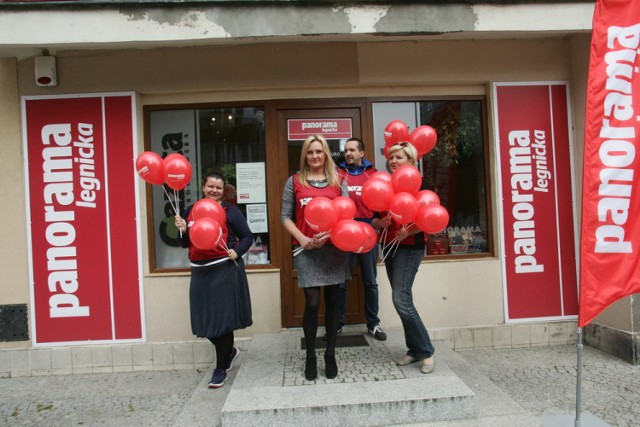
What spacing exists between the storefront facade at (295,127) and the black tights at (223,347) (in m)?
1.00

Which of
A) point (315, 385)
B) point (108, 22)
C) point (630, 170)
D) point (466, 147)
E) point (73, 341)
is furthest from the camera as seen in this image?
point (466, 147)

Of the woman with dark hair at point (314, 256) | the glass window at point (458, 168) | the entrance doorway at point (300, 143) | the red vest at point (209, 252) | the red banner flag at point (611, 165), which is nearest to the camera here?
the red banner flag at point (611, 165)

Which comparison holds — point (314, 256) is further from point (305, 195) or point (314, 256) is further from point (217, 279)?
point (217, 279)

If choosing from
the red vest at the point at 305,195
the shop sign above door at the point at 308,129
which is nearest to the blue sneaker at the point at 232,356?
the red vest at the point at 305,195

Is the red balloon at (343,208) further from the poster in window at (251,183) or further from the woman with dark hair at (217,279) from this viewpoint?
the poster in window at (251,183)

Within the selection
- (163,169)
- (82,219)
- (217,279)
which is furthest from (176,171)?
(82,219)

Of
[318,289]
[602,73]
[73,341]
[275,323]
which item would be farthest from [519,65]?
[73,341]

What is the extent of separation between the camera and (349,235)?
2961mm

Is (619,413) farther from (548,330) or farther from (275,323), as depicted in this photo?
(275,323)

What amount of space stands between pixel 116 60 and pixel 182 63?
0.71m

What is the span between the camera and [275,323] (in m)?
4.84

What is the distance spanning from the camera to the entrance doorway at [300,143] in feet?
16.0

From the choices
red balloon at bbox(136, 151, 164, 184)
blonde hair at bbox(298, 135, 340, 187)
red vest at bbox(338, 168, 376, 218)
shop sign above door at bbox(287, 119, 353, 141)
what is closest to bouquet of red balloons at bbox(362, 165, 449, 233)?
blonde hair at bbox(298, 135, 340, 187)

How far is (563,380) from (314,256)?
264cm
